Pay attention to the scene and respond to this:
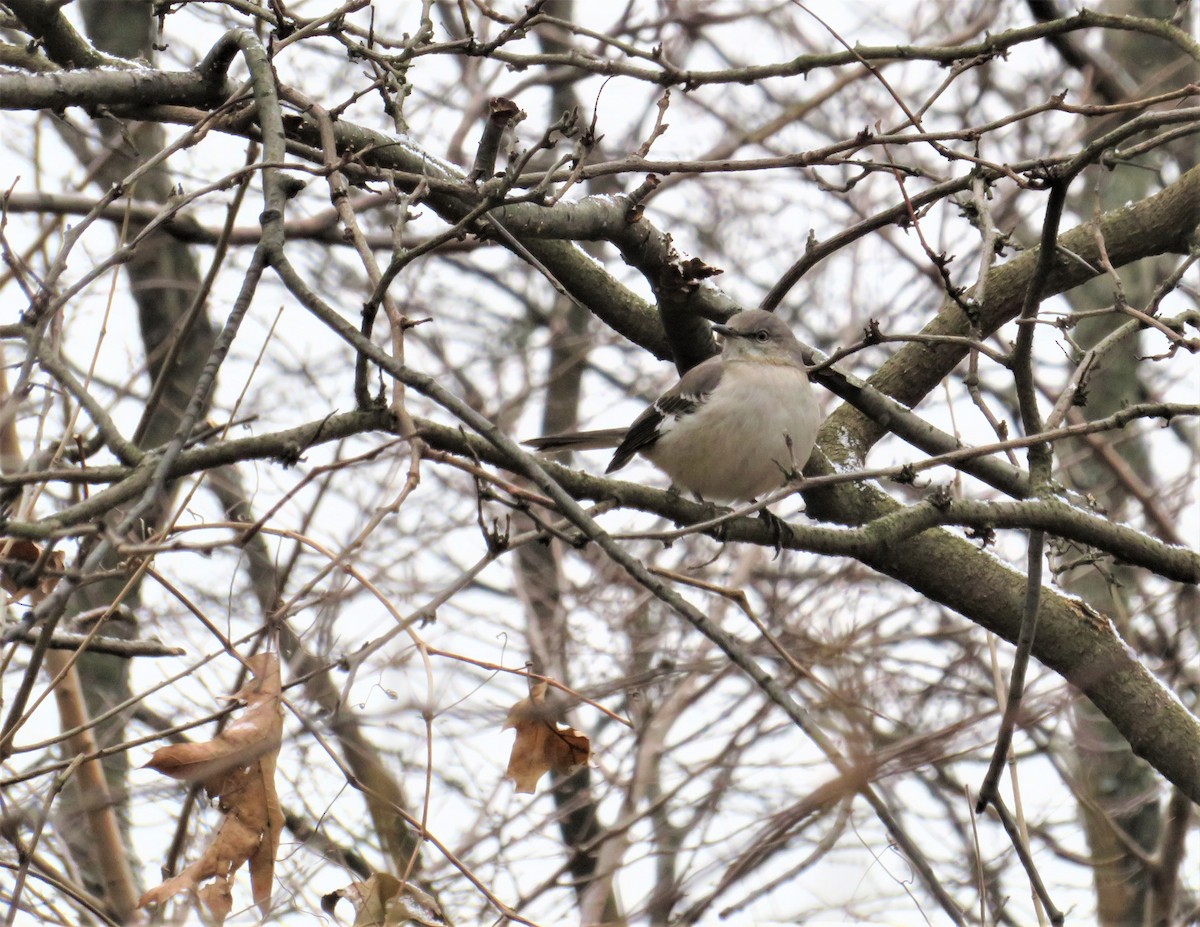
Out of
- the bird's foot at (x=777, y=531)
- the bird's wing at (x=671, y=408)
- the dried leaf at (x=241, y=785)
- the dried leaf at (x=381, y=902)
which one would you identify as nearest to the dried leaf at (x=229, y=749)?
the dried leaf at (x=241, y=785)

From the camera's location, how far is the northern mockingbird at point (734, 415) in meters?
5.22

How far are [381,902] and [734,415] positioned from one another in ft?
9.84

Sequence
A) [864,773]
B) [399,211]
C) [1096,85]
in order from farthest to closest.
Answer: [1096,85]
[399,211]
[864,773]

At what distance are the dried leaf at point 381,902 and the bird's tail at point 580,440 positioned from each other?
306 centimetres

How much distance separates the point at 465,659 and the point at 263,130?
131cm

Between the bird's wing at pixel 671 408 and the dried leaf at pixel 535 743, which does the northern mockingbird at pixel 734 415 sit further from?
the dried leaf at pixel 535 743

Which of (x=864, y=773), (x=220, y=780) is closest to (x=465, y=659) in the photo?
(x=220, y=780)

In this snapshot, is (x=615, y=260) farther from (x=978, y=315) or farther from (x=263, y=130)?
(x=263, y=130)

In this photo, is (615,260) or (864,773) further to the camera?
(615,260)

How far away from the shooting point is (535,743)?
10.3 ft

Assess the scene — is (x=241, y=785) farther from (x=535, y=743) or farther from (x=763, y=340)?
(x=763, y=340)

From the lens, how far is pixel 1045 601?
14.3 ft

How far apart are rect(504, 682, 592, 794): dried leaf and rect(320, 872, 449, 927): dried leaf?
37 centimetres

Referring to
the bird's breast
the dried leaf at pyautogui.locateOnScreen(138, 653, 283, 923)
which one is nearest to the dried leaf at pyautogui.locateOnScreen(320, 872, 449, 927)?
the dried leaf at pyautogui.locateOnScreen(138, 653, 283, 923)
